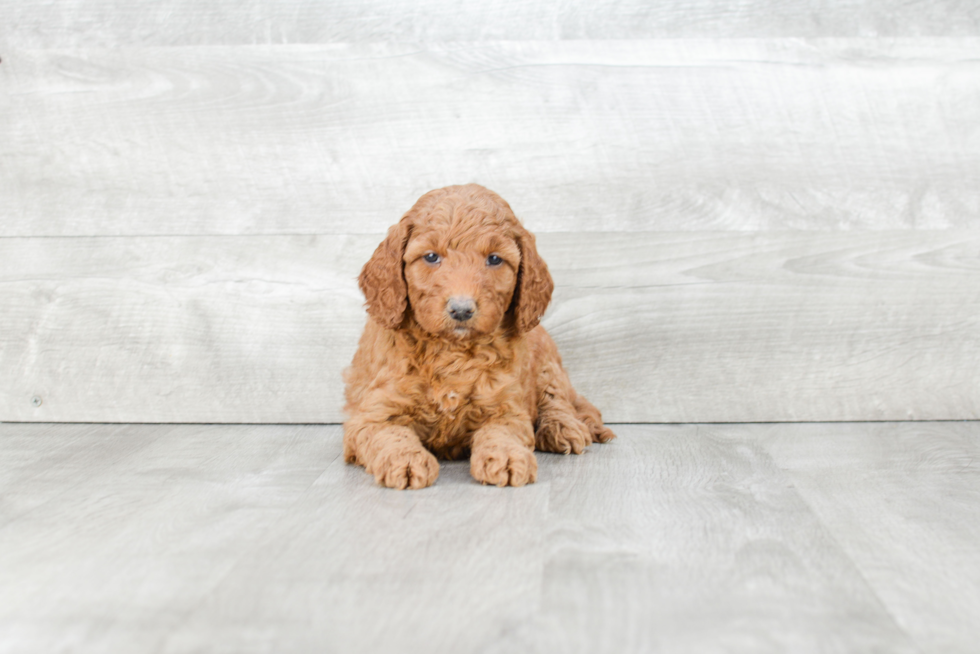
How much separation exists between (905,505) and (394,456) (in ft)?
4.09

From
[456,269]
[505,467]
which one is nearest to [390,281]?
[456,269]

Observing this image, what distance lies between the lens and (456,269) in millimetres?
2170

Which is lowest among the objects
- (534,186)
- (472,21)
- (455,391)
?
(455,391)

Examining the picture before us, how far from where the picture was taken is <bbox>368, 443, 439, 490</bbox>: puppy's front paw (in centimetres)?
210

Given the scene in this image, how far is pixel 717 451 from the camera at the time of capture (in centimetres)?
258

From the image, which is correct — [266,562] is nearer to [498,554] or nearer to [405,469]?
[498,554]

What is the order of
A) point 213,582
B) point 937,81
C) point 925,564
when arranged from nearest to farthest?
point 213,582 → point 925,564 → point 937,81

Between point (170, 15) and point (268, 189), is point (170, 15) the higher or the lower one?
the higher one

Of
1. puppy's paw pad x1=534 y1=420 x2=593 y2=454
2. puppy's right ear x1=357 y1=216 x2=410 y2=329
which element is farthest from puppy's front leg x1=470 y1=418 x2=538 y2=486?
puppy's right ear x1=357 y1=216 x2=410 y2=329

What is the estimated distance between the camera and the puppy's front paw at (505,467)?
212cm

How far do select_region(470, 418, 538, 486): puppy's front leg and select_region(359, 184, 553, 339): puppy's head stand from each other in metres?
0.29

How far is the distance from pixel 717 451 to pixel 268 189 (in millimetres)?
1816

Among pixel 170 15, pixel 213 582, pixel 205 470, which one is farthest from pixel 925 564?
pixel 170 15

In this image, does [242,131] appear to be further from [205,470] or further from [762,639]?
[762,639]
